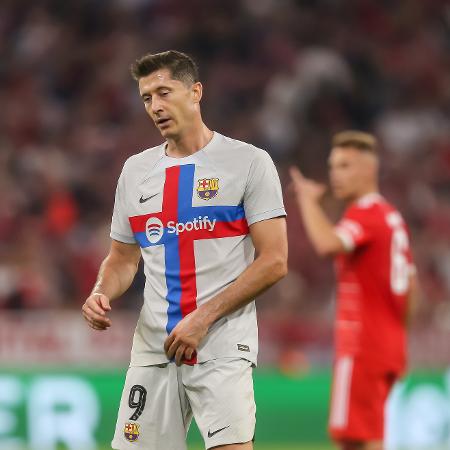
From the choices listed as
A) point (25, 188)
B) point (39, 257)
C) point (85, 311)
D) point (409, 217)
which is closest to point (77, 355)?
point (39, 257)

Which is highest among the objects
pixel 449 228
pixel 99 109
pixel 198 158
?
pixel 99 109

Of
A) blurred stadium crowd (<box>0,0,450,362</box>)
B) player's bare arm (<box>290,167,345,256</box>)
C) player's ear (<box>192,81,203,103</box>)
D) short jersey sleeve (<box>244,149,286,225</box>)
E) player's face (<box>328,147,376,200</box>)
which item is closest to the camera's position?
short jersey sleeve (<box>244,149,286,225</box>)

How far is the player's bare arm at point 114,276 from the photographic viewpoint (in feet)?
13.1

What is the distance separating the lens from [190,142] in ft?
13.7

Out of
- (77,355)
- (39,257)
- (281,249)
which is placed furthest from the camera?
(39,257)

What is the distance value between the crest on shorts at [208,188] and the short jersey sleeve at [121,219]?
0.32 metres

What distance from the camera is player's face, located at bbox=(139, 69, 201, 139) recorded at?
404 centimetres

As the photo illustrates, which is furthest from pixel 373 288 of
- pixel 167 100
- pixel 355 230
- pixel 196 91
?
pixel 167 100

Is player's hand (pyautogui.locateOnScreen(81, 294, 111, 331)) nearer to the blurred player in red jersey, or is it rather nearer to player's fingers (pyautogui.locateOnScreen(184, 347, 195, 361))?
player's fingers (pyautogui.locateOnScreen(184, 347, 195, 361))

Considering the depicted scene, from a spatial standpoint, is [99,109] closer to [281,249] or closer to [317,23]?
[317,23]

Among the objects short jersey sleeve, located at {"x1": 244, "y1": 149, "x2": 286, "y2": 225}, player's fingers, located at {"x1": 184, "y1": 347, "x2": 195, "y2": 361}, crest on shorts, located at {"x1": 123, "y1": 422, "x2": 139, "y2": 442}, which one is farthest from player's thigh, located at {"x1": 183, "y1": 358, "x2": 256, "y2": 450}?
short jersey sleeve, located at {"x1": 244, "y1": 149, "x2": 286, "y2": 225}

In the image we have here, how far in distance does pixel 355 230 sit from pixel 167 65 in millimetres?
2199

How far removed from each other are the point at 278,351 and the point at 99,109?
161 inches

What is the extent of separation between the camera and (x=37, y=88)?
11.9 m
